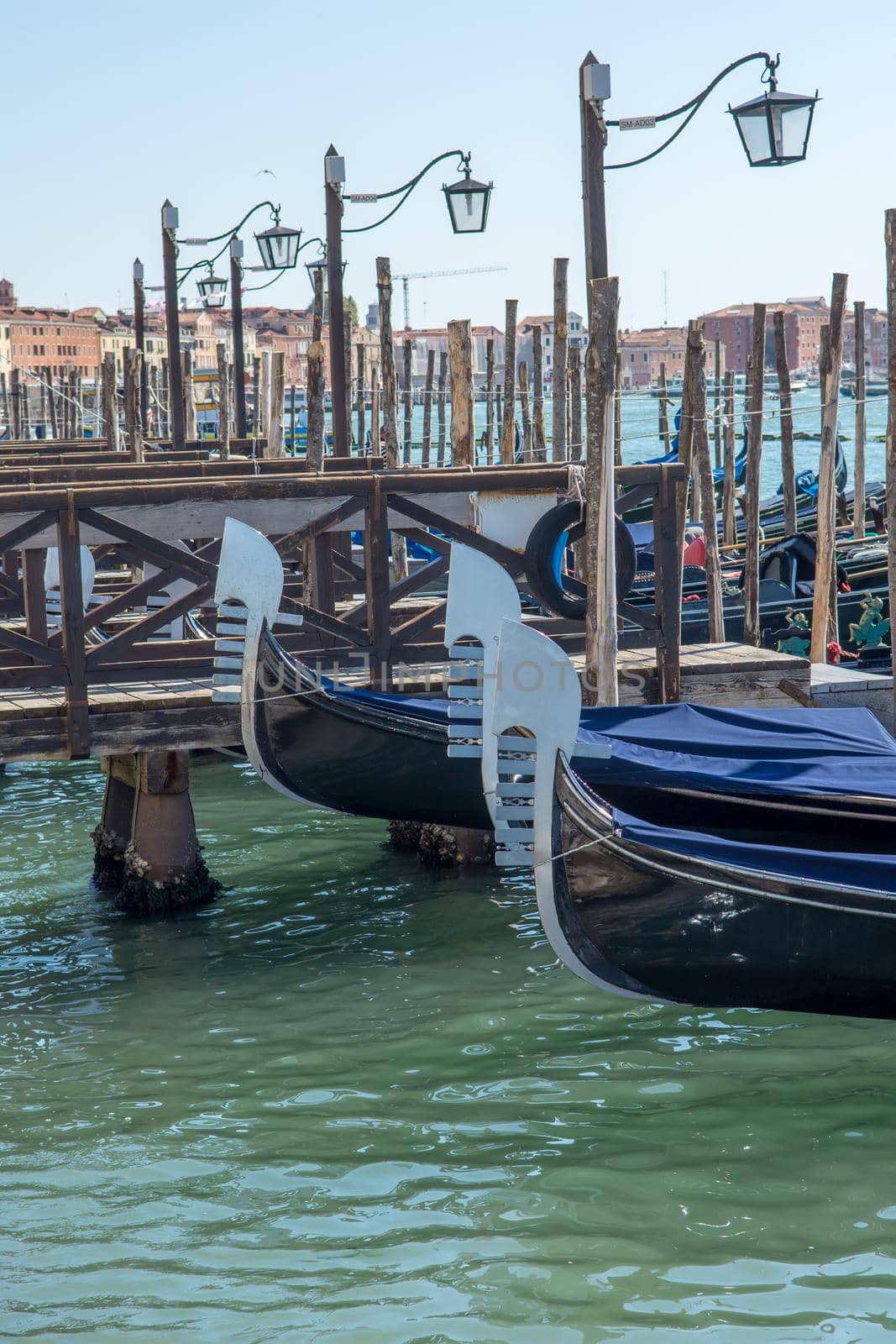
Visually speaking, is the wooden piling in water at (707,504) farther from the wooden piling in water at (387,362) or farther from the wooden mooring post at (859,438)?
the wooden mooring post at (859,438)

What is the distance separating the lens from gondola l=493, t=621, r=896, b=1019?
13.7 ft

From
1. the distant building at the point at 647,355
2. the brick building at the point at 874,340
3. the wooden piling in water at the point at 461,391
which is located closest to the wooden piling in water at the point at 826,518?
the wooden piling in water at the point at 461,391

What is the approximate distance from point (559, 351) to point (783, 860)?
7379mm

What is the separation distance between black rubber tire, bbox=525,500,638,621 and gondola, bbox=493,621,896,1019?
2394 mm

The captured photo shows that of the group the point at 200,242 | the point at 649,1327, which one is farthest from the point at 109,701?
the point at 200,242

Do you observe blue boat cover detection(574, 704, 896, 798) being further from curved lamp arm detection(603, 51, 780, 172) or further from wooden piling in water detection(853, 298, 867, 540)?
wooden piling in water detection(853, 298, 867, 540)

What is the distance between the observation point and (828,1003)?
14.3ft

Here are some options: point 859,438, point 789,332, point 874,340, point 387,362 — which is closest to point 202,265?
point 387,362

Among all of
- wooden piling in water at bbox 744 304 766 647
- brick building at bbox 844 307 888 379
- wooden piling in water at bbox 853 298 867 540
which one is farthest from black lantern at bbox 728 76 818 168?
brick building at bbox 844 307 888 379

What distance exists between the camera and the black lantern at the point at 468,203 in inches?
294

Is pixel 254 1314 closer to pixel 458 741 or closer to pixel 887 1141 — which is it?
pixel 887 1141

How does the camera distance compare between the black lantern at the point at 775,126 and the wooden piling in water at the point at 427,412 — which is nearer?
the black lantern at the point at 775,126

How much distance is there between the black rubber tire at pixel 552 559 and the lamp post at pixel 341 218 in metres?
1.85

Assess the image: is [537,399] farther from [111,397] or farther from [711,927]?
[711,927]
